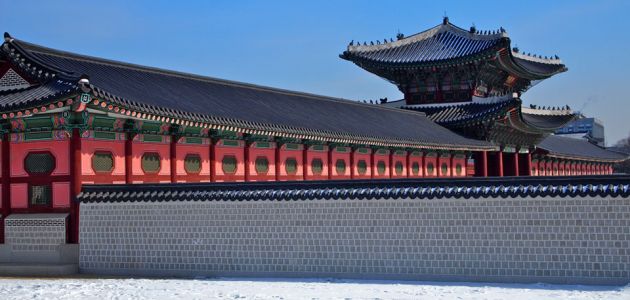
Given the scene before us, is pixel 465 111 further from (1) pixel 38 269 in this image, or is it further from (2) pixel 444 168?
(1) pixel 38 269

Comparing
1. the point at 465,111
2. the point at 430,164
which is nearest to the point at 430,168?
the point at 430,164

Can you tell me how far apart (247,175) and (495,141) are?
22.9m

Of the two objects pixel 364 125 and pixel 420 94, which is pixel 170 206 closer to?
pixel 364 125

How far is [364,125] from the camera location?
3328cm

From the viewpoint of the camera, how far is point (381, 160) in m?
33.8

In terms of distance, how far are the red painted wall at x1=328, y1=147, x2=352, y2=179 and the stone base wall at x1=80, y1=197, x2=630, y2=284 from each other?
39.9 feet

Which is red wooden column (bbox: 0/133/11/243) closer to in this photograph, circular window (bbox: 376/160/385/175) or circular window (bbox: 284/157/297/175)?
circular window (bbox: 284/157/297/175)

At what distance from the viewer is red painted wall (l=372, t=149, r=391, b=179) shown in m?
32.9

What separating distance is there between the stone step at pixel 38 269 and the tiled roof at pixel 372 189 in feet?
5.23

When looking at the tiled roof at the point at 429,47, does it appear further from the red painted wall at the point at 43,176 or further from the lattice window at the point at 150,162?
the red painted wall at the point at 43,176

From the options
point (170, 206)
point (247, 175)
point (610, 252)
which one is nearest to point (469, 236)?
point (610, 252)

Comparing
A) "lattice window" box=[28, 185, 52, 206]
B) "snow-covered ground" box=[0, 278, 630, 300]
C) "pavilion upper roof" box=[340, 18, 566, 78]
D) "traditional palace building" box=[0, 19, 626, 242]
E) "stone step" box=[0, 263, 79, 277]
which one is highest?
"pavilion upper roof" box=[340, 18, 566, 78]

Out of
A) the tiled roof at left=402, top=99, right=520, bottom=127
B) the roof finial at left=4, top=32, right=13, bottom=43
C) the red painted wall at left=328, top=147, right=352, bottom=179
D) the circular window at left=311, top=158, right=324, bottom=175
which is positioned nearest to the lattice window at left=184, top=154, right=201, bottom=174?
the roof finial at left=4, top=32, right=13, bottom=43

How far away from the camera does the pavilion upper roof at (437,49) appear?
44344 mm
